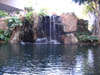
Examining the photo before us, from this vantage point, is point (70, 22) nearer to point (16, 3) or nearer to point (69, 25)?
point (69, 25)

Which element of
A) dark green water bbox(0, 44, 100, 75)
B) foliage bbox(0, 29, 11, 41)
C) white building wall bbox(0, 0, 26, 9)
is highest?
white building wall bbox(0, 0, 26, 9)

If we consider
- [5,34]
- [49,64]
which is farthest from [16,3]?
[49,64]

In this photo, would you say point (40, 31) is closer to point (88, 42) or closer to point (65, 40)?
point (65, 40)

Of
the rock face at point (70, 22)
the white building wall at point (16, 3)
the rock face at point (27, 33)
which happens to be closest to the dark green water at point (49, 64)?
the rock face at point (70, 22)

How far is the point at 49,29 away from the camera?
18.1m

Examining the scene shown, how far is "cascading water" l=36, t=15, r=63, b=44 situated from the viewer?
17712 millimetres

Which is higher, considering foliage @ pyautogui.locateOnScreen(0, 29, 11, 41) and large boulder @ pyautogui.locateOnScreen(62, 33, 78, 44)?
foliage @ pyautogui.locateOnScreen(0, 29, 11, 41)

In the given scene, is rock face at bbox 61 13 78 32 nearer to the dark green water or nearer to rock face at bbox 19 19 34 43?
rock face at bbox 19 19 34 43

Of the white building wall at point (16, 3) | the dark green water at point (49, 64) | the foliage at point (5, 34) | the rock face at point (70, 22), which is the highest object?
the white building wall at point (16, 3)

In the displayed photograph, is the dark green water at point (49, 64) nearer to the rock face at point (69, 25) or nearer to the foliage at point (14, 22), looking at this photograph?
the rock face at point (69, 25)

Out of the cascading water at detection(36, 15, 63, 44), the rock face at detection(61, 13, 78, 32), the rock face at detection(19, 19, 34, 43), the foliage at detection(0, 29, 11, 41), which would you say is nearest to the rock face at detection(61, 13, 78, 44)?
the rock face at detection(61, 13, 78, 32)

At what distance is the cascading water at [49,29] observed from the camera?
17712 millimetres

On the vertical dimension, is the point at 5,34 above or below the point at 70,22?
below

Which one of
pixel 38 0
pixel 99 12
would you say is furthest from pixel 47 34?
pixel 38 0
